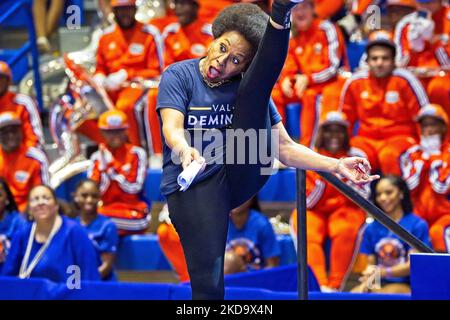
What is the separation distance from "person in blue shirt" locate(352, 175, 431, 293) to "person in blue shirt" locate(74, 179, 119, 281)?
1.39 meters

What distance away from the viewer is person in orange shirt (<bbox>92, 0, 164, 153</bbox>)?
743 cm

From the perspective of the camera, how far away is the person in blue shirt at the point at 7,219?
6.15 metres

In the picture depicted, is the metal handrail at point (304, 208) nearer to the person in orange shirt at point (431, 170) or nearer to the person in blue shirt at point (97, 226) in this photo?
the person in orange shirt at point (431, 170)

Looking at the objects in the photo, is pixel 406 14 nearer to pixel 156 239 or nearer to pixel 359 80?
pixel 359 80

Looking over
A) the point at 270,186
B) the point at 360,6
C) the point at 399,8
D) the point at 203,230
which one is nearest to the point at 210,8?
the point at 360,6

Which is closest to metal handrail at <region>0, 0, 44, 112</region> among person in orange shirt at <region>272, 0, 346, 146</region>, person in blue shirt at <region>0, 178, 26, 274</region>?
person in blue shirt at <region>0, 178, 26, 274</region>

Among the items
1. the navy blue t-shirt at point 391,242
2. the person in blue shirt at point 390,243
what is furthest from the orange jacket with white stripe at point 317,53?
the navy blue t-shirt at point 391,242

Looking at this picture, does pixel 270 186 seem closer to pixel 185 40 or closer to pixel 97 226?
pixel 97 226

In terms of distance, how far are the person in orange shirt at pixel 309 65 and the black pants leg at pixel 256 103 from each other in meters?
3.58

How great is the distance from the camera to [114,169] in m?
6.80

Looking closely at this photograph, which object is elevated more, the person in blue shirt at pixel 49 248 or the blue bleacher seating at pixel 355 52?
the blue bleacher seating at pixel 355 52

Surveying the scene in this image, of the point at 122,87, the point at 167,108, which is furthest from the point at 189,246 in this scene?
the point at 122,87

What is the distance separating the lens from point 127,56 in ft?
25.1

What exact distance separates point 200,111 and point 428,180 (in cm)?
325
